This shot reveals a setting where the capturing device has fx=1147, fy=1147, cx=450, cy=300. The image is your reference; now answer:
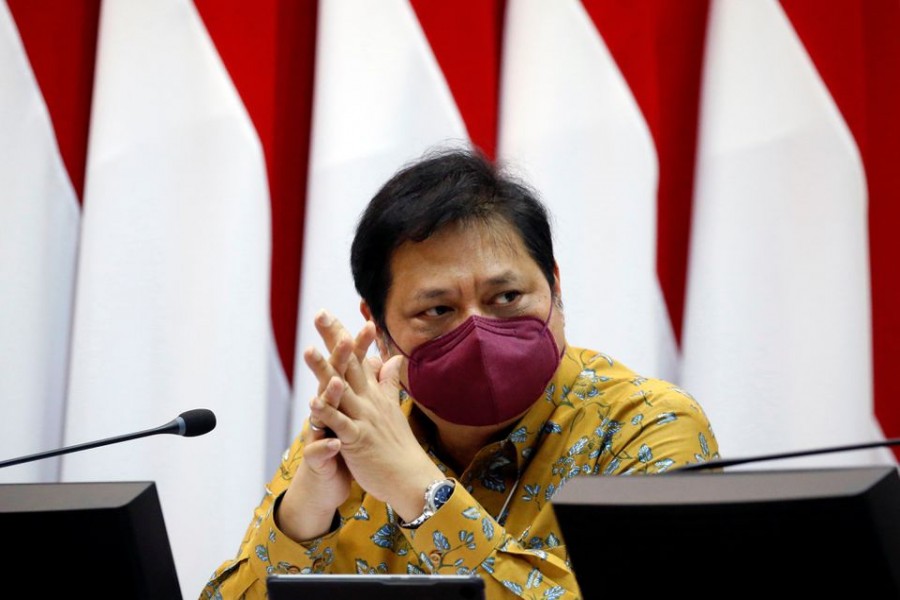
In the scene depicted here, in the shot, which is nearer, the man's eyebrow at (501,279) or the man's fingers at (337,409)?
the man's fingers at (337,409)

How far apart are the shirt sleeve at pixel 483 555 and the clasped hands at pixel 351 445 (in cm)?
5

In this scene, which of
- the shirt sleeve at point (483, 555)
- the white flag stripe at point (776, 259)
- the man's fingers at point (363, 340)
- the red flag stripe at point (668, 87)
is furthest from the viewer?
the red flag stripe at point (668, 87)

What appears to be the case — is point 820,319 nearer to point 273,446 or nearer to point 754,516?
point 273,446

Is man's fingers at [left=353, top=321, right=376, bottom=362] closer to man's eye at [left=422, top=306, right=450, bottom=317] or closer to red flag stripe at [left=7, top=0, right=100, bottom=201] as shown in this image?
man's eye at [left=422, top=306, right=450, bottom=317]

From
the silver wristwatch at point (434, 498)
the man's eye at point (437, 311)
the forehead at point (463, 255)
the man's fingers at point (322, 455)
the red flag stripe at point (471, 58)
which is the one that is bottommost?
the silver wristwatch at point (434, 498)

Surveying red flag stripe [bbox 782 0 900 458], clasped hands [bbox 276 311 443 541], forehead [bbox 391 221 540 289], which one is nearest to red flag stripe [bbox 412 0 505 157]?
red flag stripe [bbox 782 0 900 458]

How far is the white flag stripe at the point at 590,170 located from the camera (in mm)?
2287

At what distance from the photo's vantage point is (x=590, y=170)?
234cm

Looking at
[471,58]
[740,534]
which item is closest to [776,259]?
[471,58]

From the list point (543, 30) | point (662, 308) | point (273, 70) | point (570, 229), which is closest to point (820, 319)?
point (662, 308)

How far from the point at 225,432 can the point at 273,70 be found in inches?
31.0

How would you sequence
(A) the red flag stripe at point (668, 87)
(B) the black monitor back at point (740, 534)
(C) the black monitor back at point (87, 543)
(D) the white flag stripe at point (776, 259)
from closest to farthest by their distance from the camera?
(B) the black monitor back at point (740, 534)
(C) the black monitor back at point (87, 543)
(D) the white flag stripe at point (776, 259)
(A) the red flag stripe at point (668, 87)

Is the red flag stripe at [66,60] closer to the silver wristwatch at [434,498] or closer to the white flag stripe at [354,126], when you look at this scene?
the white flag stripe at [354,126]

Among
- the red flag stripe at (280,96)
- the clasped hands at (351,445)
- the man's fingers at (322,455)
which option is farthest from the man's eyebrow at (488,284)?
the red flag stripe at (280,96)
